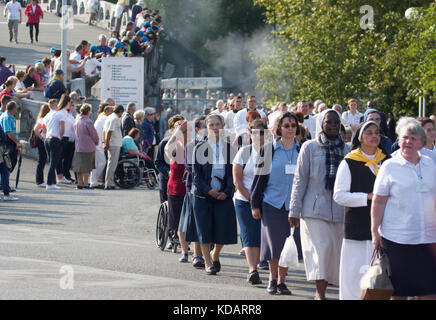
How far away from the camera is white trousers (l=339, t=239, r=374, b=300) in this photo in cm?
815

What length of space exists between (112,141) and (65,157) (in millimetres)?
1145

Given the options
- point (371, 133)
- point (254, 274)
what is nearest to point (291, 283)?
point (254, 274)

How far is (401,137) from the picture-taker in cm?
759

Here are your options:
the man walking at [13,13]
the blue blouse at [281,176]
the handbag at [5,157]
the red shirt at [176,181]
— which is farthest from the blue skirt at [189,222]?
the man walking at [13,13]

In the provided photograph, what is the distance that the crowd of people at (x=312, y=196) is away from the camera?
7.52 meters

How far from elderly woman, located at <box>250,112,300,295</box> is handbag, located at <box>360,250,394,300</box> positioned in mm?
2202

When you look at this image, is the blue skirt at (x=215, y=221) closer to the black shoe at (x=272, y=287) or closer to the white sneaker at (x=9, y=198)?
the black shoe at (x=272, y=287)

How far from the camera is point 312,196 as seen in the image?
8.98 m

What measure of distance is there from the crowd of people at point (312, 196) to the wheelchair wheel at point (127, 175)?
7.51 m

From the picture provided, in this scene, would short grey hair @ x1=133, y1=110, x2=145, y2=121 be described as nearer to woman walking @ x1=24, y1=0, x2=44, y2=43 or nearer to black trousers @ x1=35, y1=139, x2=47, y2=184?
black trousers @ x1=35, y1=139, x2=47, y2=184

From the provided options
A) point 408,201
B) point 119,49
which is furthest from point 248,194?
point 119,49

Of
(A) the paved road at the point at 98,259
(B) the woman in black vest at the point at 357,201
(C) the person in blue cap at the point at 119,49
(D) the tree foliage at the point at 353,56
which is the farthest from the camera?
(D) the tree foliage at the point at 353,56

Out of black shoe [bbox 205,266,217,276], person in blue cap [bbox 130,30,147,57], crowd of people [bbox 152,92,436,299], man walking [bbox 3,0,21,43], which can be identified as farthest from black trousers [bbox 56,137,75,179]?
man walking [bbox 3,0,21,43]

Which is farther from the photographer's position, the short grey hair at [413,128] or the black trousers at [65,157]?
the black trousers at [65,157]
